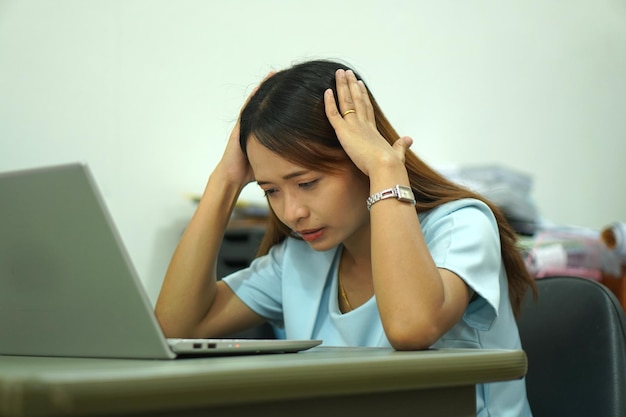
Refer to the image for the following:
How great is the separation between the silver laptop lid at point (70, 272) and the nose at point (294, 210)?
489mm

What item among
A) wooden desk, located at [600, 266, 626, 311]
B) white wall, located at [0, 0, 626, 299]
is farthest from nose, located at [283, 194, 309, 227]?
wooden desk, located at [600, 266, 626, 311]

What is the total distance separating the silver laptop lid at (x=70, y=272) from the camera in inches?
24.7

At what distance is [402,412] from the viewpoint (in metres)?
0.64

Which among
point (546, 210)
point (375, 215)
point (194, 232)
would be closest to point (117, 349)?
A: point (375, 215)

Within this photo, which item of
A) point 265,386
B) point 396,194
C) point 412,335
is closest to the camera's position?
point 265,386

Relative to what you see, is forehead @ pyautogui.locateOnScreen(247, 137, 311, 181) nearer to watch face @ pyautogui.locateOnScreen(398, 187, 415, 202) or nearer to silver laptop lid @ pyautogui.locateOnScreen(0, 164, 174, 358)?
watch face @ pyautogui.locateOnScreen(398, 187, 415, 202)

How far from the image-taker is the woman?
973 mm

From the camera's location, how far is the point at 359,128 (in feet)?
3.82

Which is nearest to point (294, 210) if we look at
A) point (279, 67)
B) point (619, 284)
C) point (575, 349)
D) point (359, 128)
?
point (359, 128)

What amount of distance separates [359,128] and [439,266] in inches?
10.5

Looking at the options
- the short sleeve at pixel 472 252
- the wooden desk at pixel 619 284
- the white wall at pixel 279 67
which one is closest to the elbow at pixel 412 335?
the short sleeve at pixel 472 252

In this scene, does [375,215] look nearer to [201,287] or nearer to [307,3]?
[201,287]

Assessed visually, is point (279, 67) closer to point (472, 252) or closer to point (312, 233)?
point (312, 233)

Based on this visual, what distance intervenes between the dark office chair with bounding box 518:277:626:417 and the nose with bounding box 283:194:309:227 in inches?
17.0
